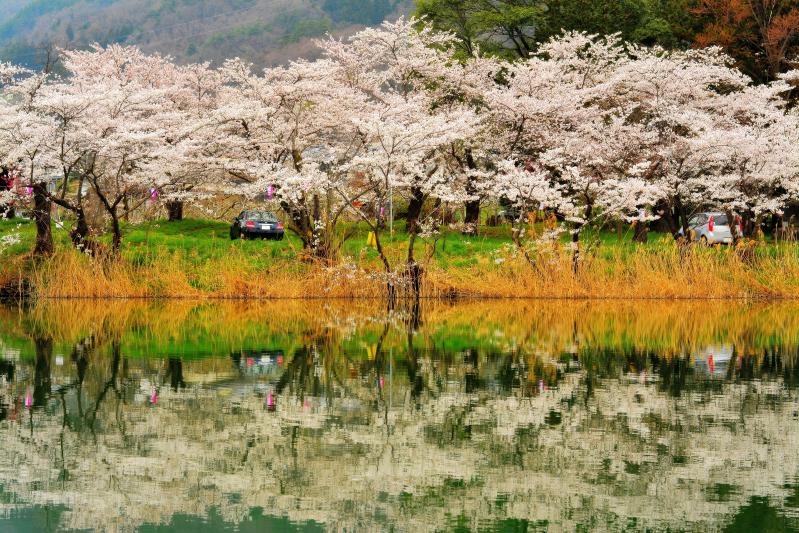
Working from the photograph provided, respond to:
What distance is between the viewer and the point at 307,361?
14.8 metres

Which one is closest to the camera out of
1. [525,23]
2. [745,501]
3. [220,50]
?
[745,501]

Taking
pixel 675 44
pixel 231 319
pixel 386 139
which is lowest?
pixel 231 319

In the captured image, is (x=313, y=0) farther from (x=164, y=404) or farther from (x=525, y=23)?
(x=164, y=404)

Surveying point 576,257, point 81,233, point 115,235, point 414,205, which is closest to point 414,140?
point 576,257

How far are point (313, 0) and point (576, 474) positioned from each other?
6584 inches

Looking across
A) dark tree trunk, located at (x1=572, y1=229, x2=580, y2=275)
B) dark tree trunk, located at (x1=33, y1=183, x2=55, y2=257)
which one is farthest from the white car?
dark tree trunk, located at (x1=33, y1=183, x2=55, y2=257)

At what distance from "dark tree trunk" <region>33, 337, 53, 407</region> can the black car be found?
20001 millimetres

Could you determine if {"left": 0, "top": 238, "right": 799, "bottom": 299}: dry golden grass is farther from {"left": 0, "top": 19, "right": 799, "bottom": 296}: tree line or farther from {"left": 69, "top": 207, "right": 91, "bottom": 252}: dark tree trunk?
{"left": 0, "top": 19, "right": 799, "bottom": 296}: tree line

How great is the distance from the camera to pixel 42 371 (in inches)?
536

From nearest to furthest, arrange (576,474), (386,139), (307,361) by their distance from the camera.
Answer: (576,474), (307,361), (386,139)

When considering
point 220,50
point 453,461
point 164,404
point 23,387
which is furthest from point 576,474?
point 220,50

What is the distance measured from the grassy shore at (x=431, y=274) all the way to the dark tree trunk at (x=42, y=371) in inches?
383

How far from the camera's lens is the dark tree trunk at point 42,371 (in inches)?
455

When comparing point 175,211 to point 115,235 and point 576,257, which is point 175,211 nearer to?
point 115,235
